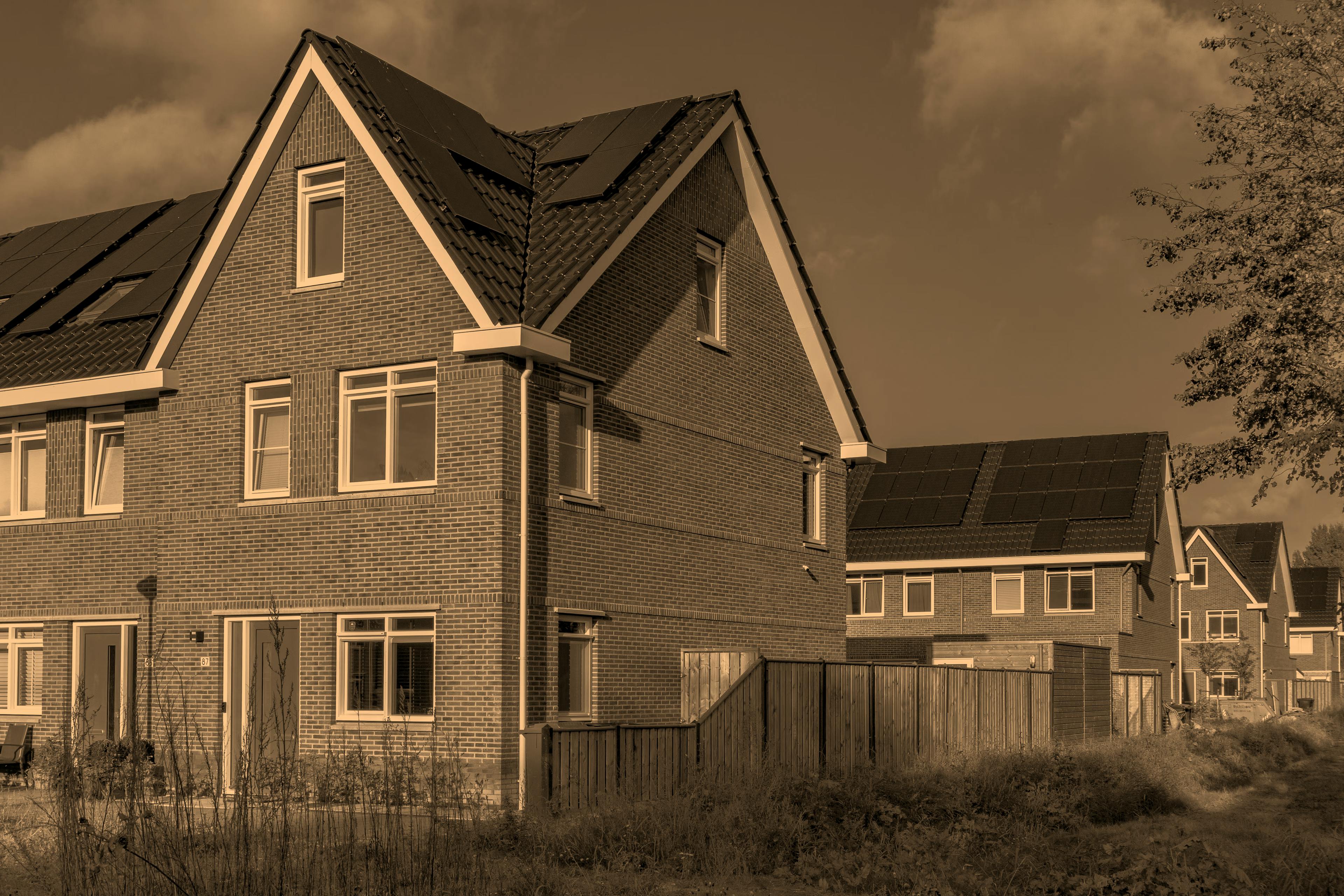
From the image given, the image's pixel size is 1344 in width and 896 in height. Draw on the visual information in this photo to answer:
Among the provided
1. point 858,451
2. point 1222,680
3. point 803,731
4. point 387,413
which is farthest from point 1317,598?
point 387,413

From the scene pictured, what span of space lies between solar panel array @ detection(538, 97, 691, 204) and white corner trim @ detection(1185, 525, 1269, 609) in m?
47.7

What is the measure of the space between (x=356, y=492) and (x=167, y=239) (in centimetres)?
920

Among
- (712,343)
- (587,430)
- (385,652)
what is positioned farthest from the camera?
(712,343)

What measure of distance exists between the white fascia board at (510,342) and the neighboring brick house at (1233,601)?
48.2 metres

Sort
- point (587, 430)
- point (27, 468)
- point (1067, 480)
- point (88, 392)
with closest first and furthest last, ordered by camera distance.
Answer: point (587, 430) < point (88, 392) < point (27, 468) < point (1067, 480)

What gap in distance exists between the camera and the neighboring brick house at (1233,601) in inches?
2458

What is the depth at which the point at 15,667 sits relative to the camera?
23031 mm

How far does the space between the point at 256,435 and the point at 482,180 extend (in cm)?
488

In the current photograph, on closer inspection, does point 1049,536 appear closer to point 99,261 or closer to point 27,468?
point 99,261

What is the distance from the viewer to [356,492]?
1942 centimetres

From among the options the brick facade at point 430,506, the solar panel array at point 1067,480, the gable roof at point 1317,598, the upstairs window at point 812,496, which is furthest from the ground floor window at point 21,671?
the gable roof at point 1317,598

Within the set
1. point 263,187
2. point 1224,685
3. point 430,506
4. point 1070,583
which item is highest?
point 263,187

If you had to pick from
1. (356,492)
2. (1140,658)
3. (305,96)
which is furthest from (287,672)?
(1140,658)

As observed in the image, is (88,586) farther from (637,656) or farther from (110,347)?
(637,656)
